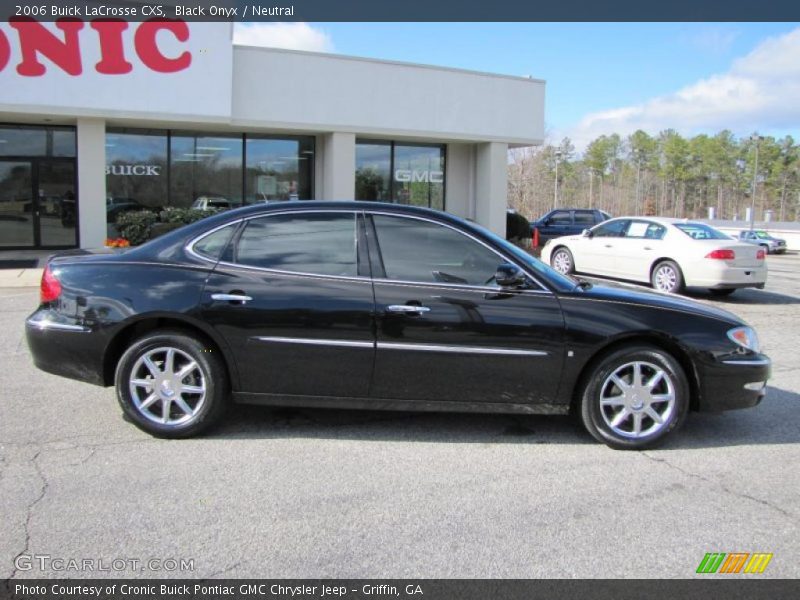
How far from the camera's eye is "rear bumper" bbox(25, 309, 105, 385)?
4.62m

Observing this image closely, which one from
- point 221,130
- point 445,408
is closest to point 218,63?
point 221,130

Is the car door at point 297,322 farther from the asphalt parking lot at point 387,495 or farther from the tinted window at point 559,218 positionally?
the tinted window at point 559,218

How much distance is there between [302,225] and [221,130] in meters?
14.6

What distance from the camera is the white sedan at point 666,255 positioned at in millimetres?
11680

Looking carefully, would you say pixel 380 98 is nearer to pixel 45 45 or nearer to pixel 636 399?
pixel 45 45

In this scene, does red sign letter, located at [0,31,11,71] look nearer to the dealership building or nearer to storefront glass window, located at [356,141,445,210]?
the dealership building

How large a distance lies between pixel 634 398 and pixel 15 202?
16912mm

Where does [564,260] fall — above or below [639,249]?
below

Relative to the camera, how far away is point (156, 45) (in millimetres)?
15695

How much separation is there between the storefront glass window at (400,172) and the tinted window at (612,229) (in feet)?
26.0

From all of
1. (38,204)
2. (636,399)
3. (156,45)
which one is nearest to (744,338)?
(636,399)
